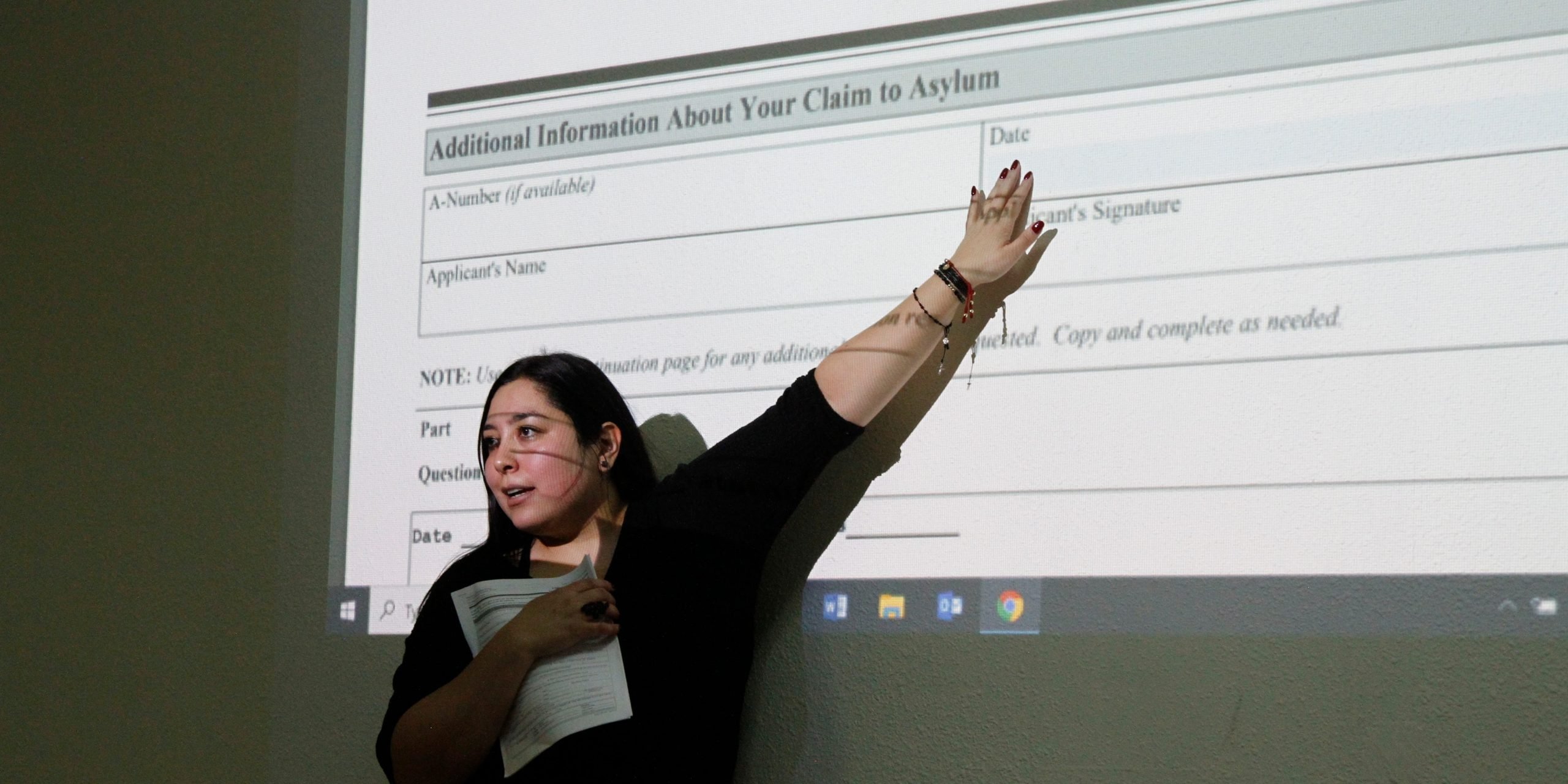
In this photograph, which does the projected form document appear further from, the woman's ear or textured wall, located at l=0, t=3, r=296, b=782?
textured wall, located at l=0, t=3, r=296, b=782

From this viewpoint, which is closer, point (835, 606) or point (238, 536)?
point (835, 606)

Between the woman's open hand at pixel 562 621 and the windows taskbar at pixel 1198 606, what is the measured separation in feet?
0.69

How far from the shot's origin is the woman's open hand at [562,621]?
4.50 ft

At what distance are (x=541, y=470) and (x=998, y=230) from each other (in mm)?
554

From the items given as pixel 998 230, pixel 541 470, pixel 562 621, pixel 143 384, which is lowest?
pixel 562 621

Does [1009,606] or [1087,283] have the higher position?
[1087,283]

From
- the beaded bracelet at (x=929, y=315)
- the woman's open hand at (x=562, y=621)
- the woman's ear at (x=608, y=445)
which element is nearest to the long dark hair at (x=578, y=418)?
the woman's ear at (x=608, y=445)

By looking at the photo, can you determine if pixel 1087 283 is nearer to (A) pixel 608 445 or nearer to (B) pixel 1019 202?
(B) pixel 1019 202

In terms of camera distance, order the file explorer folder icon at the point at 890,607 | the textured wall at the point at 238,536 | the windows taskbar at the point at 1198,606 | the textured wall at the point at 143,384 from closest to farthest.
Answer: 1. the windows taskbar at the point at 1198,606
2. the textured wall at the point at 238,536
3. the file explorer folder icon at the point at 890,607
4. the textured wall at the point at 143,384

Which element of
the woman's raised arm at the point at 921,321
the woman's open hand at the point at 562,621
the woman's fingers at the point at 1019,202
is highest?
the woman's fingers at the point at 1019,202

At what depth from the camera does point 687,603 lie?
1.38 m

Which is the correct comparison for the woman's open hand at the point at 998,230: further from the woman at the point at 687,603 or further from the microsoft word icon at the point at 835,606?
the microsoft word icon at the point at 835,606

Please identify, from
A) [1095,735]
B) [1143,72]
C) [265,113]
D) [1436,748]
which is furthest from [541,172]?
[1436,748]

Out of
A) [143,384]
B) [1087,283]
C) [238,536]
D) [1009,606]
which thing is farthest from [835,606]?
[143,384]
